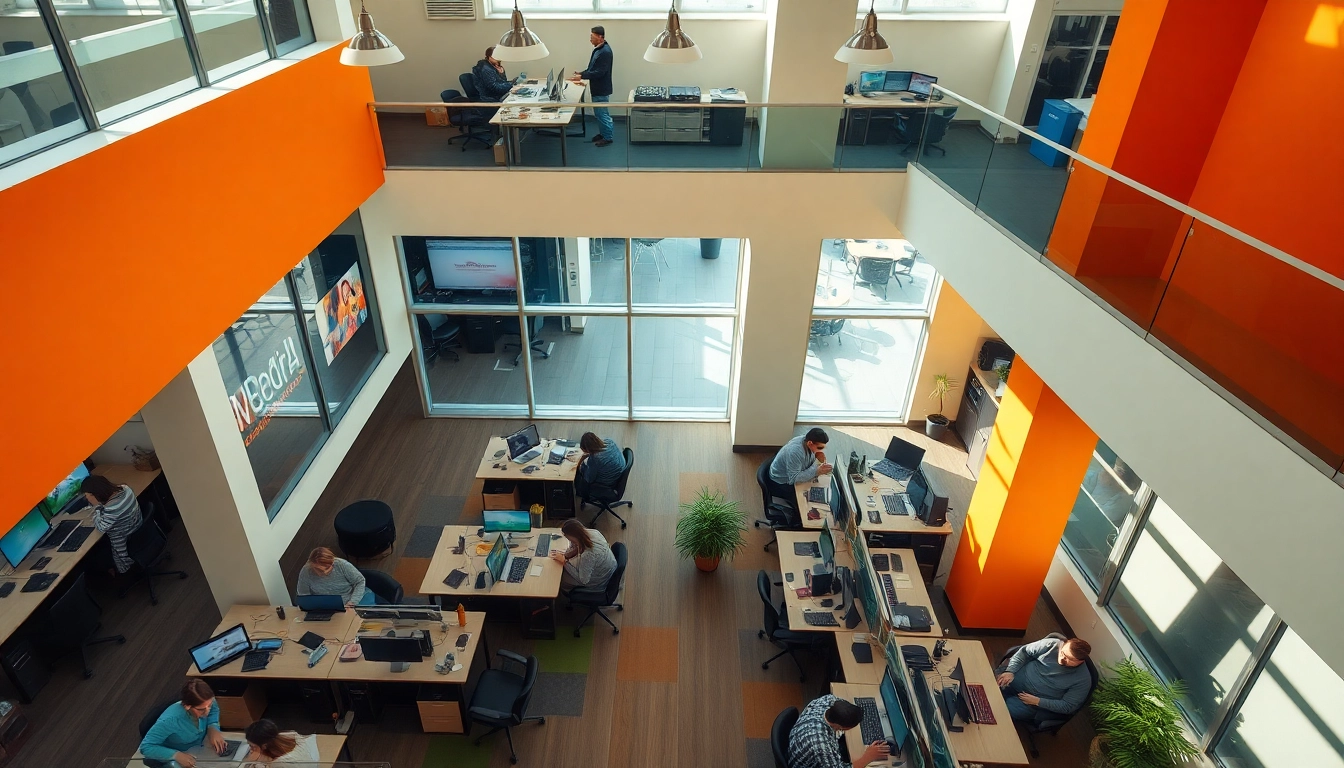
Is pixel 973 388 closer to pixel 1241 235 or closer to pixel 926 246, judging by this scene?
pixel 926 246

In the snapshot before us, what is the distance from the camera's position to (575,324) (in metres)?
9.72

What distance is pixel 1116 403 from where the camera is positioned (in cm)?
409

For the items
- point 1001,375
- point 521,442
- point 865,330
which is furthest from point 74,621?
point 1001,375

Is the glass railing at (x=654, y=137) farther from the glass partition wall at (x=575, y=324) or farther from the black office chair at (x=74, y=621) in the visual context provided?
the black office chair at (x=74, y=621)

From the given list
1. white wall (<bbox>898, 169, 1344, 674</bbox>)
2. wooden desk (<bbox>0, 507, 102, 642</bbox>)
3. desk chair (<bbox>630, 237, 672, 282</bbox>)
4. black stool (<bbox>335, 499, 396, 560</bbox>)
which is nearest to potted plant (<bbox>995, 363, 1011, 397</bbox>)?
white wall (<bbox>898, 169, 1344, 674</bbox>)

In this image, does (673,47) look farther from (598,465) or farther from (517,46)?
(598,465)

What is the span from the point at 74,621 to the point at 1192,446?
8.36 meters

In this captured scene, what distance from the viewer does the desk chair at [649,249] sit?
895 cm

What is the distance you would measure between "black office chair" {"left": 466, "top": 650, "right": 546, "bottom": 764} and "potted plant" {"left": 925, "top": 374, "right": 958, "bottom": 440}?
6413 mm

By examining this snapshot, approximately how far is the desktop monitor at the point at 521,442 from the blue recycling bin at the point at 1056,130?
5775 mm

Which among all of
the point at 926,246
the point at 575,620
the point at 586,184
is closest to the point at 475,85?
the point at 586,184

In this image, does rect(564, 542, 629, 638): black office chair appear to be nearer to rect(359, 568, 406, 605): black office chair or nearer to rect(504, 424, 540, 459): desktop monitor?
rect(359, 568, 406, 605): black office chair

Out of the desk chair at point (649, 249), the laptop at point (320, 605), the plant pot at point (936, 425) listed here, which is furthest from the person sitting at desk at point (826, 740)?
the desk chair at point (649, 249)

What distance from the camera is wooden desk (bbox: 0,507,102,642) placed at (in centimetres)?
589
